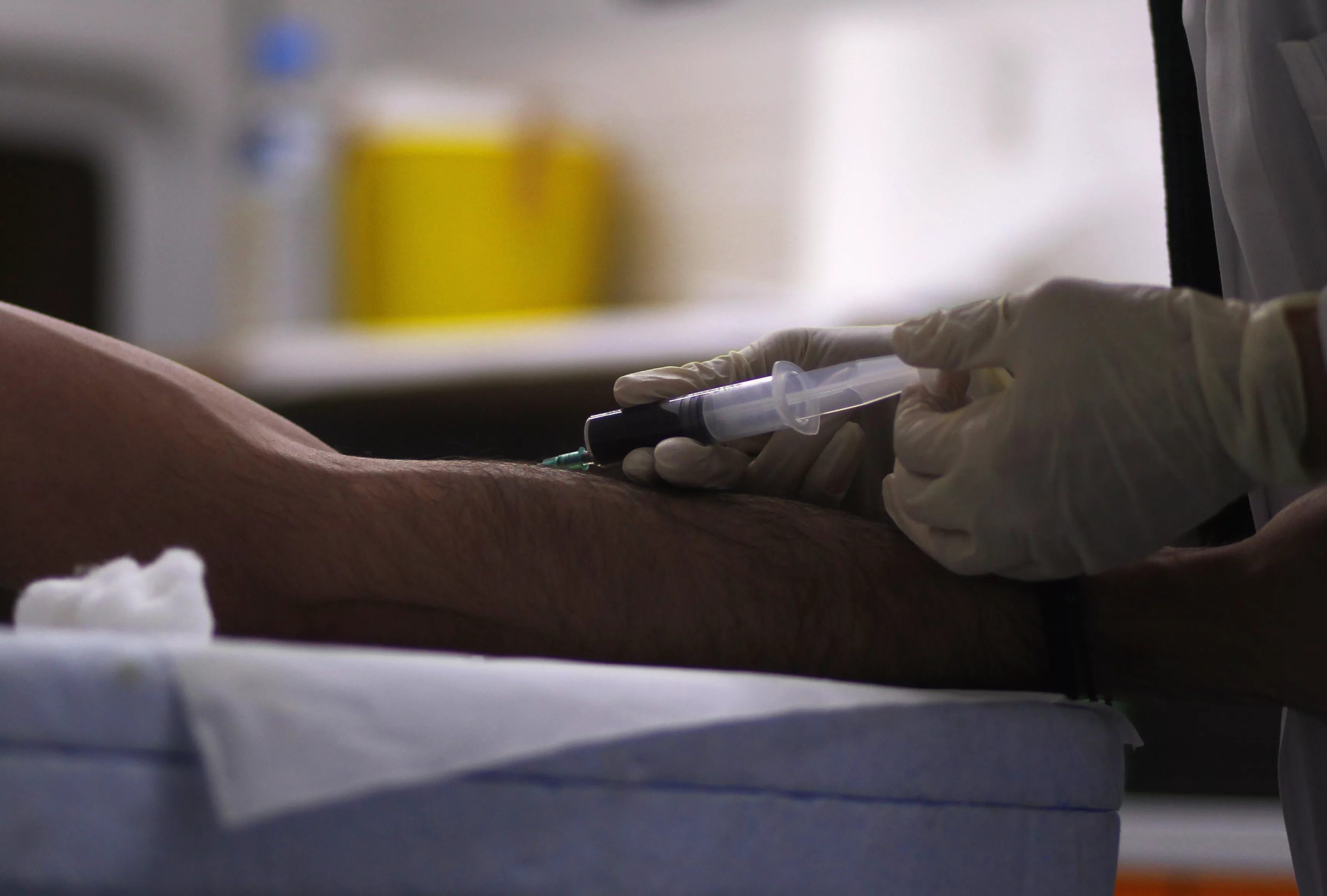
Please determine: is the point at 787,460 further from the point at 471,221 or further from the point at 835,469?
the point at 471,221

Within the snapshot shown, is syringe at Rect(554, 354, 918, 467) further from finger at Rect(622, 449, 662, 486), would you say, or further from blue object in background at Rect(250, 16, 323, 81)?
blue object in background at Rect(250, 16, 323, 81)

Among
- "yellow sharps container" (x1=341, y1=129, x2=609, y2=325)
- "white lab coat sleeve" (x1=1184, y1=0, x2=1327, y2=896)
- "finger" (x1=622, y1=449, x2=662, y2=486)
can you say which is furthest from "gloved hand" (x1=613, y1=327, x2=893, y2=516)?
"yellow sharps container" (x1=341, y1=129, x2=609, y2=325)

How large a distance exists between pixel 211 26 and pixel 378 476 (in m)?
2.69

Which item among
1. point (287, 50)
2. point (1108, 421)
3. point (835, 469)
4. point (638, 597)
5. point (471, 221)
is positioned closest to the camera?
point (1108, 421)

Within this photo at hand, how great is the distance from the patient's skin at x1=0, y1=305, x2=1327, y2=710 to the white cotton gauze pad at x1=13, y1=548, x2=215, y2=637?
0.19m

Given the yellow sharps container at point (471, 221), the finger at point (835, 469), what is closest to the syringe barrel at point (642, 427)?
the finger at point (835, 469)

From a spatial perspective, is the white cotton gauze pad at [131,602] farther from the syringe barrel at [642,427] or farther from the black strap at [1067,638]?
the black strap at [1067,638]

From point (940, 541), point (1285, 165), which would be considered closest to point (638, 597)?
point (940, 541)

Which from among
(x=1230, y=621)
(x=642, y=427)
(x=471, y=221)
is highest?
(x=471, y=221)

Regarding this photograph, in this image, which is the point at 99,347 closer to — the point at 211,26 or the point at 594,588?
the point at 594,588

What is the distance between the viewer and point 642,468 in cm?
74

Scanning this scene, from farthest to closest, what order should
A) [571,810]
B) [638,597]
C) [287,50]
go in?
[287,50], [638,597], [571,810]

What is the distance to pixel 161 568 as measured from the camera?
471 mm

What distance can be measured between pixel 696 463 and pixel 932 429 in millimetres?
150
